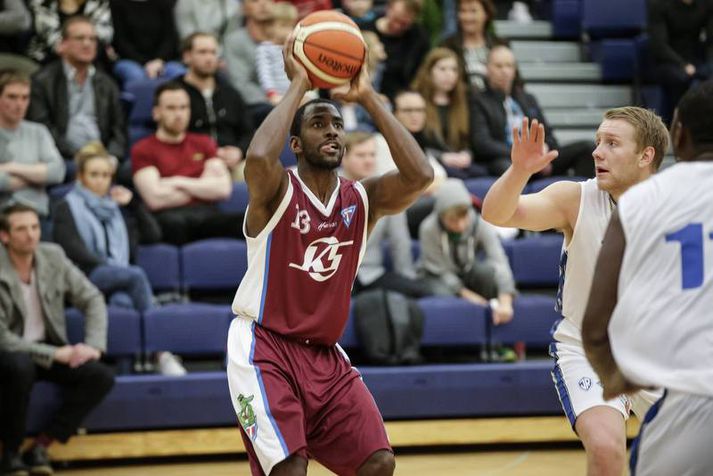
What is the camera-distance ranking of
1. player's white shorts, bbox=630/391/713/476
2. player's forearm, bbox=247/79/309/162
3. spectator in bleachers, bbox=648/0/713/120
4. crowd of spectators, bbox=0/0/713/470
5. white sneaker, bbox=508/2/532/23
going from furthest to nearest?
white sneaker, bbox=508/2/532/23 → spectator in bleachers, bbox=648/0/713/120 → crowd of spectators, bbox=0/0/713/470 → player's forearm, bbox=247/79/309/162 → player's white shorts, bbox=630/391/713/476

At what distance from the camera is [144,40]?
1038cm

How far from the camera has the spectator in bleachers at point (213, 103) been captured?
9.29 metres

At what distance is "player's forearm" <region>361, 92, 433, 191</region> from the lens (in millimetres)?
4801

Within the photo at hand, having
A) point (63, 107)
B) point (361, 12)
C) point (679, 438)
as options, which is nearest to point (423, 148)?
point (361, 12)

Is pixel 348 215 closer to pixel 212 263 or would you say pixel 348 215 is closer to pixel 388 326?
pixel 388 326

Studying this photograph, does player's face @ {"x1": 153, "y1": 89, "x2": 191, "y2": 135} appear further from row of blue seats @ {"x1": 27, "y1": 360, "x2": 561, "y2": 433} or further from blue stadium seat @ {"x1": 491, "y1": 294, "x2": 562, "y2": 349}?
blue stadium seat @ {"x1": 491, "y1": 294, "x2": 562, "y2": 349}

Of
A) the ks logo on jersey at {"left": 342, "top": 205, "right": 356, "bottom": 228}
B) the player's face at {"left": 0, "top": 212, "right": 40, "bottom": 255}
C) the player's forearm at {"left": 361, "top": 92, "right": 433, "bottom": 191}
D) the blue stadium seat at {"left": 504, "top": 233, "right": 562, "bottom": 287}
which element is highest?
the player's forearm at {"left": 361, "top": 92, "right": 433, "bottom": 191}

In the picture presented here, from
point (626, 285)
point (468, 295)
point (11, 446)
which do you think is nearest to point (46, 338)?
point (11, 446)

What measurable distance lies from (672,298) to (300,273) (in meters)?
1.93

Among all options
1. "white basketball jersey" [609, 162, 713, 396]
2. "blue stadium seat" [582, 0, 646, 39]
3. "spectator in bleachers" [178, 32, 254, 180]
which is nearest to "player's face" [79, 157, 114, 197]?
"spectator in bleachers" [178, 32, 254, 180]

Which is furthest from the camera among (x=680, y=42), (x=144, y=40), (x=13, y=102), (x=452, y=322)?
(x=680, y=42)

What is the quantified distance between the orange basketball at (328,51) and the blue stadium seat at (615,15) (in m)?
7.08

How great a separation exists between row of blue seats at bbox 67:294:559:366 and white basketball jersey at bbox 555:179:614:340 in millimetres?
3264

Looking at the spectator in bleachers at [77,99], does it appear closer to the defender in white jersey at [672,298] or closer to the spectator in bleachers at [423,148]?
the spectator in bleachers at [423,148]
